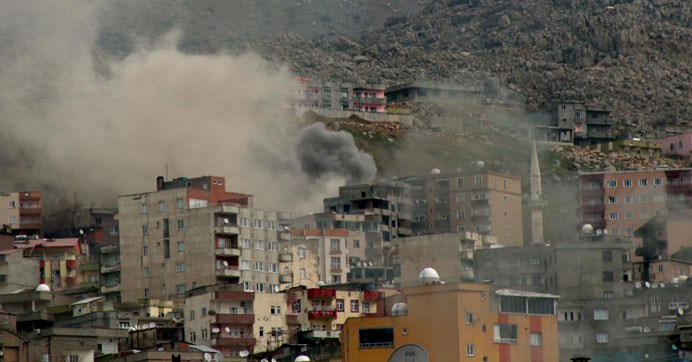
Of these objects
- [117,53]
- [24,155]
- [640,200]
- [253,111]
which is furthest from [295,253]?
[117,53]

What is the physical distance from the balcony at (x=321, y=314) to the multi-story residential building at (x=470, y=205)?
29.9 metres

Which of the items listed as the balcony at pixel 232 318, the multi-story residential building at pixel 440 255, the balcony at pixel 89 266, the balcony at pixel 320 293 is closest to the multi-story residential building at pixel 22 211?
the balcony at pixel 89 266

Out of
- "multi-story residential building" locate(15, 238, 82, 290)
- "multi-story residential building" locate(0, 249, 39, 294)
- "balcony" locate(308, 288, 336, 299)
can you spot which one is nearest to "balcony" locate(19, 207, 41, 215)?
"multi-story residential building" locate(15, 238, 82, 290)

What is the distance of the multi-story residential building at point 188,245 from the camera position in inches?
4535

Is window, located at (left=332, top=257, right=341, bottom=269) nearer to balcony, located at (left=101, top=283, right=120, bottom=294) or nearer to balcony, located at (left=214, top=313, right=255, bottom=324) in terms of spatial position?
balcony, located at (left=101, top=283, right=120, bottom=294)

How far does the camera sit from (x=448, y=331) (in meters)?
79.7

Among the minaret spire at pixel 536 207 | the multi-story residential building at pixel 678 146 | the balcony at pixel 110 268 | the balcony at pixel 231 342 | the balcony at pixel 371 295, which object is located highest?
the multi-story residential building at pixel 678 146

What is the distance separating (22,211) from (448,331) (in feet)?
229

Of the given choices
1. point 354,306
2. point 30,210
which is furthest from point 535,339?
point 30,210

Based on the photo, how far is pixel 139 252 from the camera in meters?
117

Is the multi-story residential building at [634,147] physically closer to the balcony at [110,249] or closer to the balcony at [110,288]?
the balcony at [110,249]

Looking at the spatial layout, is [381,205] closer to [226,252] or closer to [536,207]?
[536,207]

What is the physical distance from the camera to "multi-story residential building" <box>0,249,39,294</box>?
114750mm

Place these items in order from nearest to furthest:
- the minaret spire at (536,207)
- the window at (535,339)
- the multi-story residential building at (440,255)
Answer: the window at (535,339) → the multi-story residential building at (440,255) → the minaret spire at (536,207)
